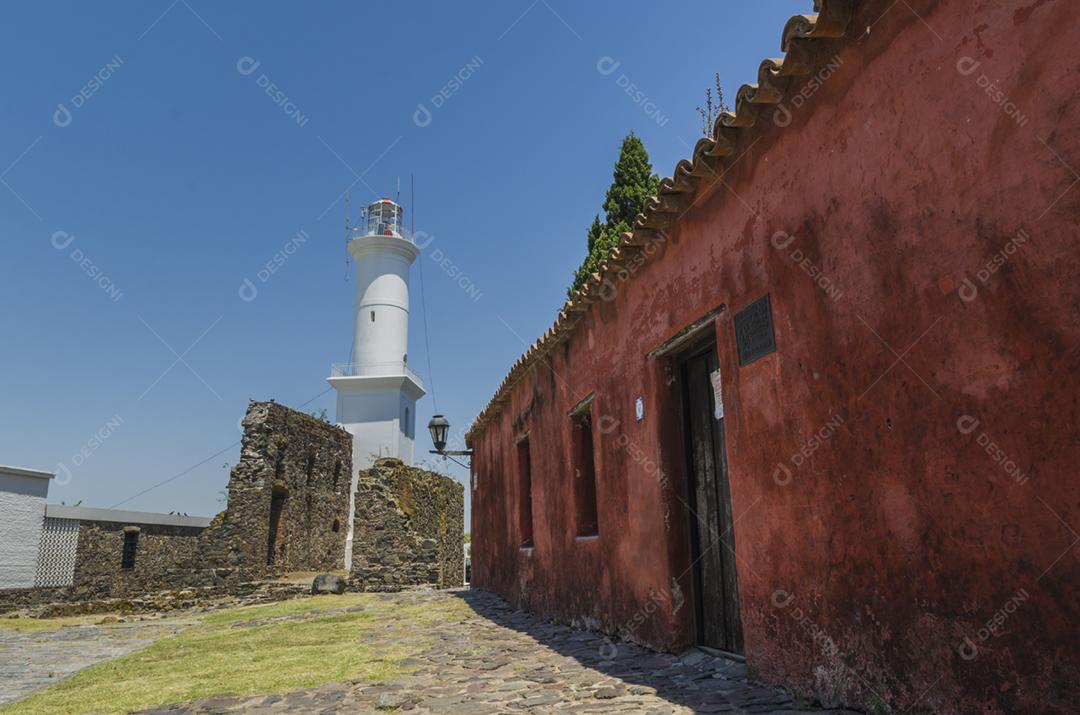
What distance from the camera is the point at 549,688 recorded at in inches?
173

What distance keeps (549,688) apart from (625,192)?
532 inches

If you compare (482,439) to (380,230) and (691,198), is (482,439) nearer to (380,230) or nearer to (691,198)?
(691,198)

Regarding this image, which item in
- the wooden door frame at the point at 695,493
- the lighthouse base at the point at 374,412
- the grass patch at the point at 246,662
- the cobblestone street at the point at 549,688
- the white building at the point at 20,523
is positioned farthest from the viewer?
the lighthouse base at the point at 374,412

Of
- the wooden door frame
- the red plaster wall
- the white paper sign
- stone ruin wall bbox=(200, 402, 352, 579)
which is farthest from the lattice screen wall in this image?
the red plaster wall

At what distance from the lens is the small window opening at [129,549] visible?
22.1m

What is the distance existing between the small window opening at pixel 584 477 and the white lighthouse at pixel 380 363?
21582mm

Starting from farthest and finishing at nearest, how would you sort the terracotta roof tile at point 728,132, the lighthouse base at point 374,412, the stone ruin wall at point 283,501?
the lighthouse base at point 374,412 → the stone ruin wall at point 283,501 → the terracotta roof tile at point 728,132

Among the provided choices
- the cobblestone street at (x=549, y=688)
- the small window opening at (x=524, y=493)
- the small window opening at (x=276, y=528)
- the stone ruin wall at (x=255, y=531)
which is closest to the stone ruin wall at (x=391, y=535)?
the stone ruin wall at (x=255, y=531)

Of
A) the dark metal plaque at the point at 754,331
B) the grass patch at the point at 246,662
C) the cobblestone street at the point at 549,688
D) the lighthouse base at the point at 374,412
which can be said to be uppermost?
the lighthouse base at the point at 374,412

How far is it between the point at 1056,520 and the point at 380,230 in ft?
106

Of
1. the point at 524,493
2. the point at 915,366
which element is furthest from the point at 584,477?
the point at 915,366

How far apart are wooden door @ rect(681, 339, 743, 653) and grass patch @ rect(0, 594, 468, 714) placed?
239 cm

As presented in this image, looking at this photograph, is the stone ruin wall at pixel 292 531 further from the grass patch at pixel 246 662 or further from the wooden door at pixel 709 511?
the wooden door at pixel 709 511

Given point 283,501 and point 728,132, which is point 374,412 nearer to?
point 283,501
